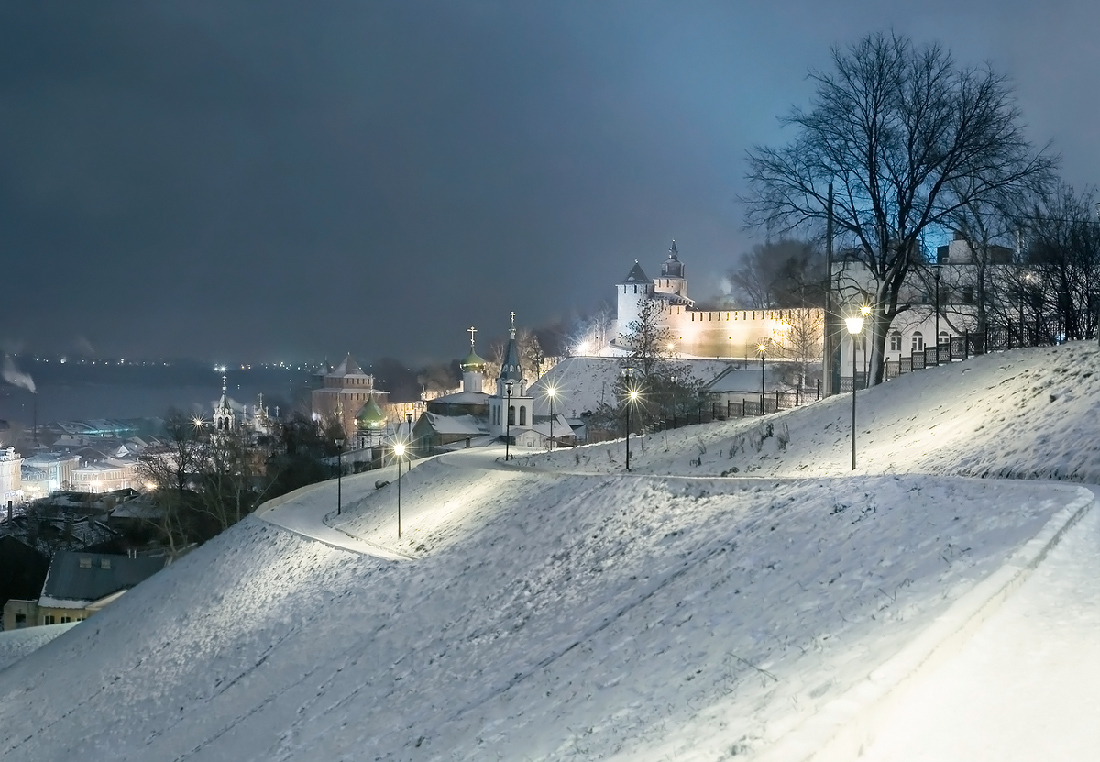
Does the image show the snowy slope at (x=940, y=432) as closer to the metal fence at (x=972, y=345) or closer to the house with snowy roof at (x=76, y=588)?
the metal fence at (x=972, y=345)

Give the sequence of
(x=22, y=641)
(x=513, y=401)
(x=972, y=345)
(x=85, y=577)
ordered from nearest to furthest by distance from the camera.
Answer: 1. (x=972, y=345)
2. (x=22, y=641)
3. (x=85, y=577)
4. (x=513, y=401)

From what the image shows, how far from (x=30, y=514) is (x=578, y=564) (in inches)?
2575

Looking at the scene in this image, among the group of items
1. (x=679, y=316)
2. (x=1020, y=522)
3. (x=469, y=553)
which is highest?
(x=679, y=316)

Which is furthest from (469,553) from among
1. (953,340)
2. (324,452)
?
(324,452)

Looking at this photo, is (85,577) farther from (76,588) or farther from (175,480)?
(175,480)

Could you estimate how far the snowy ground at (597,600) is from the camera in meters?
9.66

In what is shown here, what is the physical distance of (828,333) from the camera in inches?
1237

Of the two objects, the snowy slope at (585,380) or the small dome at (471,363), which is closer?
the snowy slope at (585,380)

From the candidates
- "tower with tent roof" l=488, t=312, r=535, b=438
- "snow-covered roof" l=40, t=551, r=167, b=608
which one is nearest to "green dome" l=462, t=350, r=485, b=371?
"tower with tent roof" l=488, t=312, r=535, b=438

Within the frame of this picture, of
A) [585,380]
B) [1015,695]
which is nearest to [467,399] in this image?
[585,380]

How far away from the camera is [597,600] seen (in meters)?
14.4

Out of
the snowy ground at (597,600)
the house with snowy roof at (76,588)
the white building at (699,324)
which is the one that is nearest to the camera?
the snowy ground at (597,600)

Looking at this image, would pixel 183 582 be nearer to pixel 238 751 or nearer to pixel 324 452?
pixel 238 751

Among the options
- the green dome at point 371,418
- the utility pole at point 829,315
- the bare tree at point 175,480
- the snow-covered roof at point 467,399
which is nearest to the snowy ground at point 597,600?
the utility pole at point 829,315
